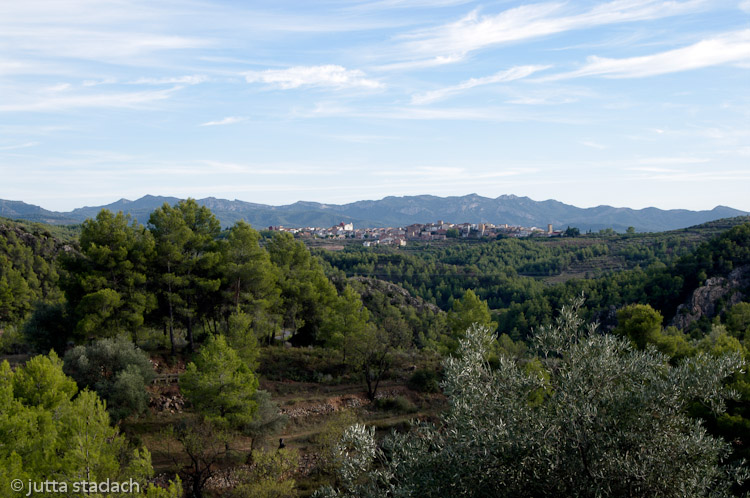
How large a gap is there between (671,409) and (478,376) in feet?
9.62

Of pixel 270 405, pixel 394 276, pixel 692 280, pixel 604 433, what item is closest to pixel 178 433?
pixel 270 405

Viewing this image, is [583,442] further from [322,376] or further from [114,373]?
[322,376]

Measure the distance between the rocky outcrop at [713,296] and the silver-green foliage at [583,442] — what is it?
52.7 metres

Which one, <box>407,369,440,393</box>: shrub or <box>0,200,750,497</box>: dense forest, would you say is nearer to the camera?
<box>0,200,750,497</box>: dense forest

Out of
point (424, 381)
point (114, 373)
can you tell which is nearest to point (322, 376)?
point (424, 381)

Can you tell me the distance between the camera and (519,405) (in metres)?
7.92

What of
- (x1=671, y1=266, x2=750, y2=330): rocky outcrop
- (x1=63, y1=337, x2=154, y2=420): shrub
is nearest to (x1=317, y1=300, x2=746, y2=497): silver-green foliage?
(x1=63, y1=337, x2=154, y2=420): shrub

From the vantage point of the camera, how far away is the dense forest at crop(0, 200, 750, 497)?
7.12m

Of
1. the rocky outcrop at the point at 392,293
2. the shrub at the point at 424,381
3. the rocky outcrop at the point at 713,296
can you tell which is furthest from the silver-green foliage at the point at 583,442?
the rocky outcrop at the point at 392,293

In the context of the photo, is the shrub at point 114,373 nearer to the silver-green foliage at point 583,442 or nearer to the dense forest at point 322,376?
the dense forest at point 322,376

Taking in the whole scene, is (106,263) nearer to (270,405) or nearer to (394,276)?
(270,405)

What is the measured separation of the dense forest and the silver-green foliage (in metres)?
0.03

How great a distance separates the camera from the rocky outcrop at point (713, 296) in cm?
5234

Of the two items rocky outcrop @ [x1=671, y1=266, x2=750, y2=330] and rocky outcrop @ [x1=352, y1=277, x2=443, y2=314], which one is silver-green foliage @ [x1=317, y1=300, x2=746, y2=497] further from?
rocky outcrop @ [x1=352, y1=277, x2=443, y2=314]
